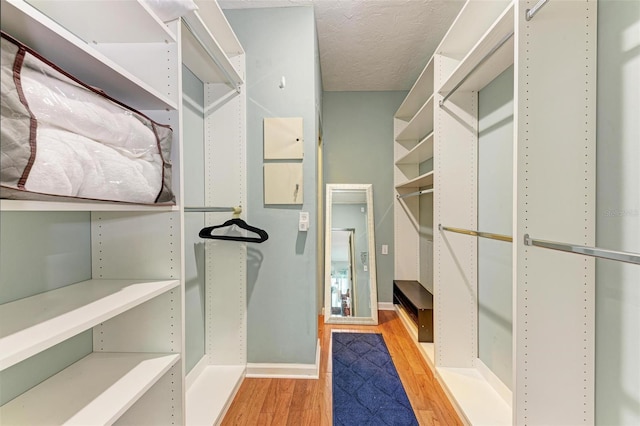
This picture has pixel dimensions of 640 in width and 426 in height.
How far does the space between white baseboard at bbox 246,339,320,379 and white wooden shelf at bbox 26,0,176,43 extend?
2070 mm

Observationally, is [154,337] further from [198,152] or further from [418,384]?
[418,384]

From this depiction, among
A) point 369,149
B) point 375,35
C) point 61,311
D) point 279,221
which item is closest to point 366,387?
point 279,221

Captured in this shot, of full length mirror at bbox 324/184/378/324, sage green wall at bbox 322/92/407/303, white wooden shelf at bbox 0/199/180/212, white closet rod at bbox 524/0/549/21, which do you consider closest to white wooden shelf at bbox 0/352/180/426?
white wooden shelf at bbox 0/199/180/212

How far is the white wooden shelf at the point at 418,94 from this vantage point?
7.48ft

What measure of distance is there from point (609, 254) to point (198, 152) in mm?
2127

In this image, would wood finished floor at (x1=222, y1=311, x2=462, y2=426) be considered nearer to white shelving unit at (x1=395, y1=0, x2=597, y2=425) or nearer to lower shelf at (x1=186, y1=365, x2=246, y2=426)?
lower shelf at (x1=186, y1=365, x2=246, y2=426)

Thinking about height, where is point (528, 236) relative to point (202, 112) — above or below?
below

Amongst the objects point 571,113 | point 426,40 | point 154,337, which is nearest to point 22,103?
point 154,337

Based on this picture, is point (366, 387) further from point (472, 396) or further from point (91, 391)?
point (91, 391)

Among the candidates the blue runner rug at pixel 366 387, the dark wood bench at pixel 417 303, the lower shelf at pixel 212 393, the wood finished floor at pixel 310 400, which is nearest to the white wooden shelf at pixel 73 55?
the lower shelf at pixel 212 393

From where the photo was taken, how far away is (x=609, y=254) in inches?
31.7

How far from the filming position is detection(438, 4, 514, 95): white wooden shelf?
1.26m

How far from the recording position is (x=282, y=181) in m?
1.99

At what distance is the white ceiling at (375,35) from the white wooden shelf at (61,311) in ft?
6.60
